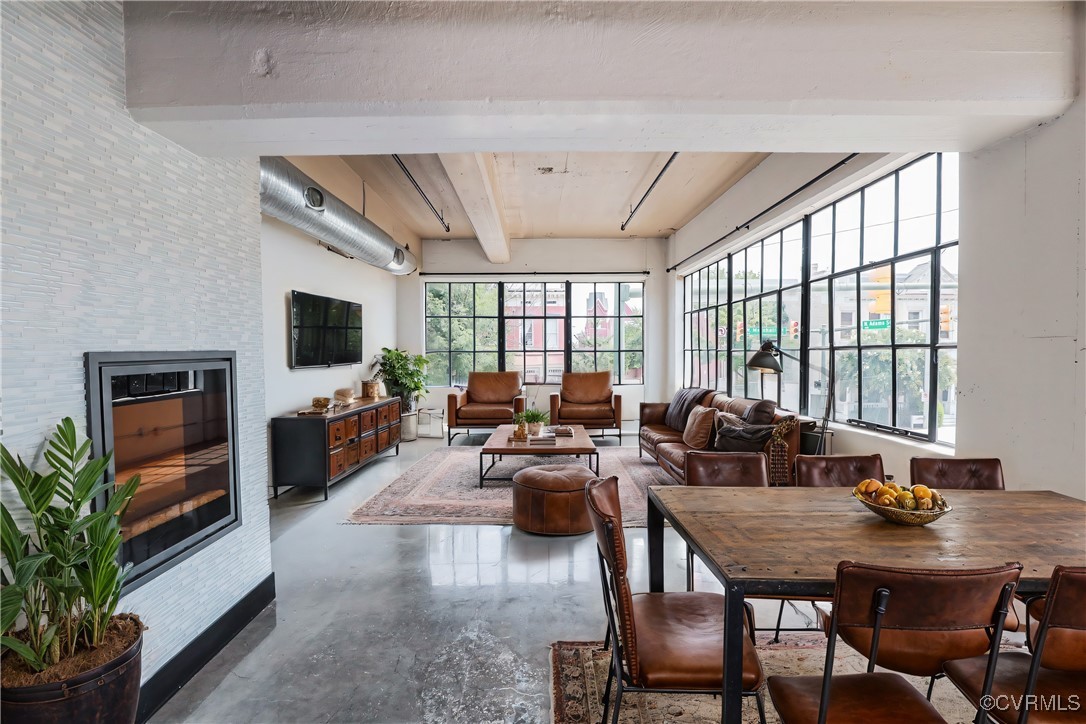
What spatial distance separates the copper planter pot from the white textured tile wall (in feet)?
1.47

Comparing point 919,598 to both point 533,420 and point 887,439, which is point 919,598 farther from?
point 533,420

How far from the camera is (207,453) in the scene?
2.35 metres

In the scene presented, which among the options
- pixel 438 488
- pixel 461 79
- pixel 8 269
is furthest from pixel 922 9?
pixel 438 488

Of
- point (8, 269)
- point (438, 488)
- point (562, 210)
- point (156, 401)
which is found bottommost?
point (438, 488)

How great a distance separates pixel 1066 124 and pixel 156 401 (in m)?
4.09

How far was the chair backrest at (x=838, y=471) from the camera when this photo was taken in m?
2.47

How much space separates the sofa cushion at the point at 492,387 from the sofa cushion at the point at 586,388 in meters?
0.82

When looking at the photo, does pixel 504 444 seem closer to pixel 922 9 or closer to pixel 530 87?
pixel 530 87

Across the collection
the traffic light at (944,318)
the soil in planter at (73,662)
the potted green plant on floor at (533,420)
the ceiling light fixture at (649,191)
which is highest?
the ceiling light fixture at (649,191)

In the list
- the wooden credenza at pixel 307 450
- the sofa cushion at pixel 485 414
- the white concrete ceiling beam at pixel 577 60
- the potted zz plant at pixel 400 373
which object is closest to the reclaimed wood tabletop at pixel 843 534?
the white concrete ceiling beam at pixel 577 60

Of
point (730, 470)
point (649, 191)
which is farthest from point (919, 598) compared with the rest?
point (649, 191)

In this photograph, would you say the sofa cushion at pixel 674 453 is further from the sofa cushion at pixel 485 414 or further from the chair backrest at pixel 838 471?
the sofa cushion at pixel 485 414

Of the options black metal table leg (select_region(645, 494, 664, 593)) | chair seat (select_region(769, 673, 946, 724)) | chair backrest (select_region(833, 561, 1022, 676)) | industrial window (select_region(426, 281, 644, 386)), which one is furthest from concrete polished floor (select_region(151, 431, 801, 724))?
industrial window (select_region(426, 281, 644, 386))

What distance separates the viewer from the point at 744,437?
401 cm
